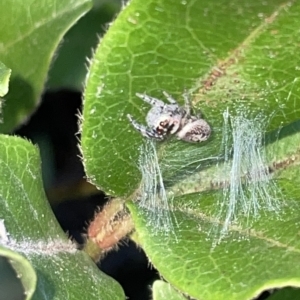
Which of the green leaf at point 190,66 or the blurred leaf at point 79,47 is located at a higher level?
the green leaf at point 190,66

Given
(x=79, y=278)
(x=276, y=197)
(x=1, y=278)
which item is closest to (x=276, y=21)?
(x=276, y=197)

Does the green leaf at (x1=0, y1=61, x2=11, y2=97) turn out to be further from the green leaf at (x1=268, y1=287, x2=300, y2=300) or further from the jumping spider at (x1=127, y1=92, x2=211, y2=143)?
the green leaf at (x1=268, y1=287, x2=300, y2=300)

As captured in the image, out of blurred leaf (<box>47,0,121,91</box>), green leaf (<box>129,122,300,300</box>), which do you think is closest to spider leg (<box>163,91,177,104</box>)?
green leaf (<box>129,122,300,300</box>)

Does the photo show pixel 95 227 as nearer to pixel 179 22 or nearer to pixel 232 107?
pixel 232 107

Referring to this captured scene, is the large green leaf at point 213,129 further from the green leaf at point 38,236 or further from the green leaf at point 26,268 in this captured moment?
the green leaf at point 26,268

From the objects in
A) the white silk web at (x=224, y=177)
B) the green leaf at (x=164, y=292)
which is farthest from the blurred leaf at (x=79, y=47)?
the green leaf at (x=164, y=292)

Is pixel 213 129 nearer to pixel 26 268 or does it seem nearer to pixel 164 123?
pixel 164 123
